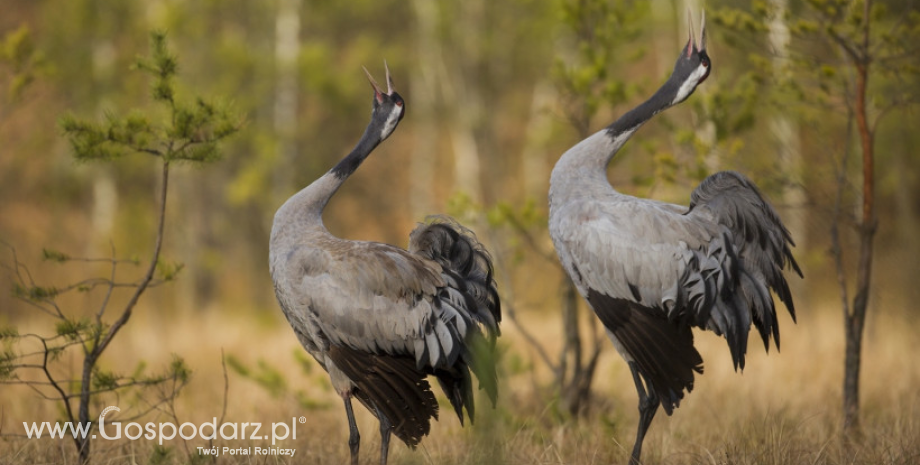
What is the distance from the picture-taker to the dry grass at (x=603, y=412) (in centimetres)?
446

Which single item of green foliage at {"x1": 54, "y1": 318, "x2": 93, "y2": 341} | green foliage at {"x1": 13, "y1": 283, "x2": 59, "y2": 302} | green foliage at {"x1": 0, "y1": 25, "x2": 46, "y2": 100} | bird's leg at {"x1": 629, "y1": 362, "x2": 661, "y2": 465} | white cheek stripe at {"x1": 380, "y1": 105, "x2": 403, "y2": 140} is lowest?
bird's leg at {"x1": 629, "y1": 362, "x2": 661, "y2": 465}

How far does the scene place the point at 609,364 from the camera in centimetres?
929

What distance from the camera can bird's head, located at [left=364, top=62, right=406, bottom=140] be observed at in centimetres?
485

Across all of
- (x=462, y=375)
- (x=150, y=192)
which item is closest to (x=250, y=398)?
(x=462, y=375)

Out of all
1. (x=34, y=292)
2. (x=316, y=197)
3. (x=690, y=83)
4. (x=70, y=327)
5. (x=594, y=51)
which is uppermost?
(x=594, y=51)

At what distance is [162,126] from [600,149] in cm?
225

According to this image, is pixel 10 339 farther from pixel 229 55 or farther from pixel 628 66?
pixel 628 66

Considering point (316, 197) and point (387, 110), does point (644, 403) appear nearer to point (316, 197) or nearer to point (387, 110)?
point (316, 197)

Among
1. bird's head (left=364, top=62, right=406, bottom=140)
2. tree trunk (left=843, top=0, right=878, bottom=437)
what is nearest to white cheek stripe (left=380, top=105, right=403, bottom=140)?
bird's head (left=364, top=62, right=406, bottom=140)

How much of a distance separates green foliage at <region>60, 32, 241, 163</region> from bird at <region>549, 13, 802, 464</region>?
179 cm

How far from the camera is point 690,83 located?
14.6 ft

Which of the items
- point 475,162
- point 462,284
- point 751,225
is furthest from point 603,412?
point 475,162

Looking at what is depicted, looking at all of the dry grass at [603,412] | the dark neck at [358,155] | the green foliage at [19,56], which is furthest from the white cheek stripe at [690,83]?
the green foliage at [19,56]

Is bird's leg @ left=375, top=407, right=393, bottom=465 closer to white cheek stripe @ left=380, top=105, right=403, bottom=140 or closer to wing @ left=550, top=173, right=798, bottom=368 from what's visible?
wing @ left=550, top=173, right=798, bottom=368
